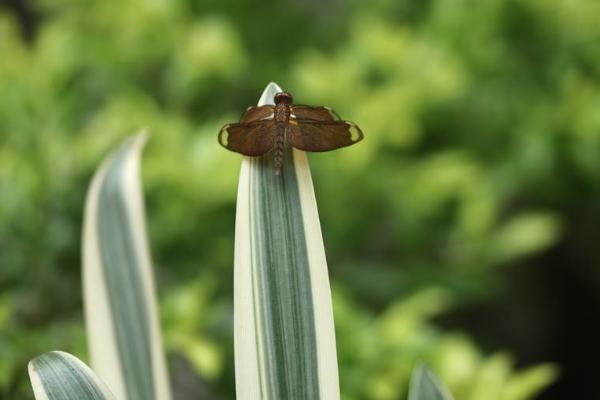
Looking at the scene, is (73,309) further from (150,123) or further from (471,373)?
(471,373)

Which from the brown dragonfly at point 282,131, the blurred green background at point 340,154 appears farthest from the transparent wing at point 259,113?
the blurred green background at point 340,154

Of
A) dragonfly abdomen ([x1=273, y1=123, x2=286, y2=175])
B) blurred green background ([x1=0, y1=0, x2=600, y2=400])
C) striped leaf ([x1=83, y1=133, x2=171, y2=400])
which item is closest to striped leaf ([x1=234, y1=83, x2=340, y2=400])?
dragonfly abdomen ([x1=273, y1=123, x2=286, y2=175])

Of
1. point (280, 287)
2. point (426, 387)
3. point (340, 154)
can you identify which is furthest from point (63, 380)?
point (340, 154)

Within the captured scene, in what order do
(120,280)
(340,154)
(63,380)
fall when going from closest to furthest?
(63,380)
(120,280)
(340,154)

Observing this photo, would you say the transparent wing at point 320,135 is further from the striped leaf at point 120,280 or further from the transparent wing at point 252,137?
the striped leaf at point 120,280

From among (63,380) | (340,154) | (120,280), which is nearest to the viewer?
(63,380)

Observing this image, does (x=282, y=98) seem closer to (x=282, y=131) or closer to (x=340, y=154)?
(x=282, y=131)

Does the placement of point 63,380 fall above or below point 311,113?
below
